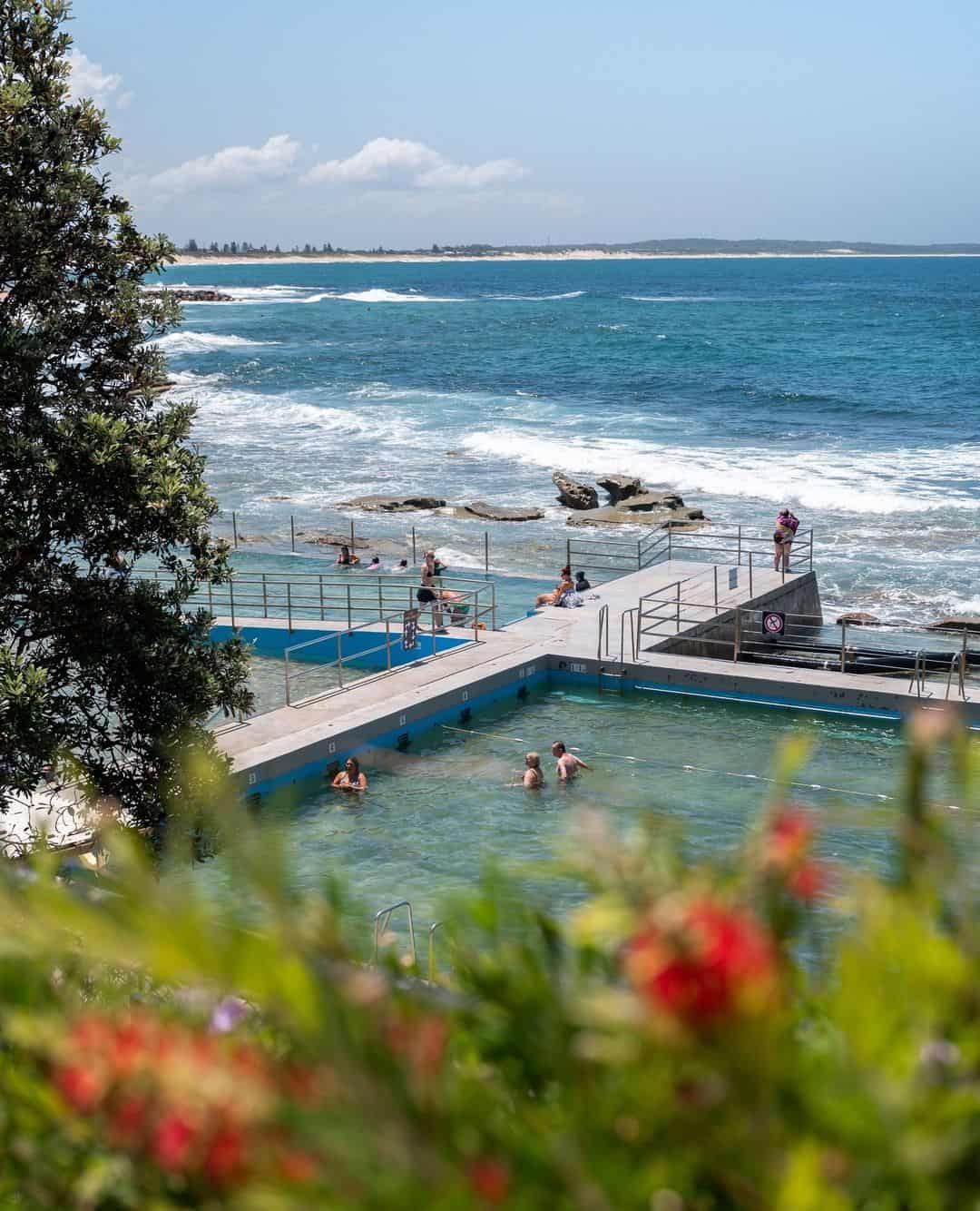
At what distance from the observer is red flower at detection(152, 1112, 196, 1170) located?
132 cm

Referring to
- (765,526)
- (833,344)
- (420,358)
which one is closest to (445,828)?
(765,526)

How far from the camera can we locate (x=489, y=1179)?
4.06 feet

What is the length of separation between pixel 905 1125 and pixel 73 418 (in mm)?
8188

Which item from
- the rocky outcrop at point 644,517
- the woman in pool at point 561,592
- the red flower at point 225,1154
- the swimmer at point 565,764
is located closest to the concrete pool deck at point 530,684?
the woman in pool at point 561,592

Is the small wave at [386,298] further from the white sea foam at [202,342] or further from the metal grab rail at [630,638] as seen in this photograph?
the metal grab rail at [630,638]

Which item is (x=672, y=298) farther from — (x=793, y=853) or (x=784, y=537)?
(x=793, y=853)

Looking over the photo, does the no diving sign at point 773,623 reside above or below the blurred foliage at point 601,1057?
below

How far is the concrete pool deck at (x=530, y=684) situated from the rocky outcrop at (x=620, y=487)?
16.7 m

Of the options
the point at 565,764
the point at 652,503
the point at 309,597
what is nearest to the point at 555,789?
the point at 565,764

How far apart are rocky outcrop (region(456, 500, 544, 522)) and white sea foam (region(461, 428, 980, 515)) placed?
24.8 feet

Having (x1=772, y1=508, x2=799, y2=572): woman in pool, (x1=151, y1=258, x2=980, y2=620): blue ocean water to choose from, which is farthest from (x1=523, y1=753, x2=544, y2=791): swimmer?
(x1=151, y1=258, x2=980, y2=620): blue ocean water

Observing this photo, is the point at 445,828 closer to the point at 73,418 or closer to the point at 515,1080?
the point at 73,418

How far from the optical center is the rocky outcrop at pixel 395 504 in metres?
39.0

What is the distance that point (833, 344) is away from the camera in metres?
106
